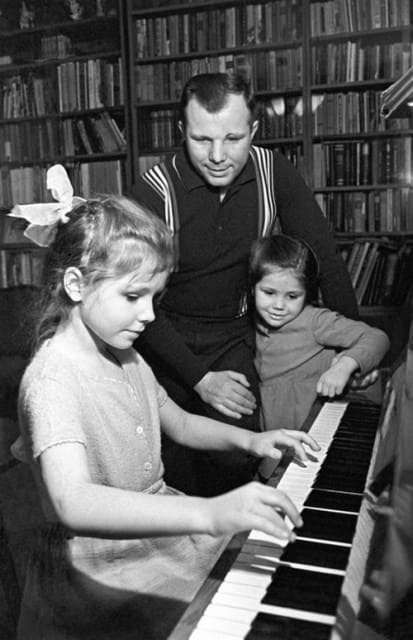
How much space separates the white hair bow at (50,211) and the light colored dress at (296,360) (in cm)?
70

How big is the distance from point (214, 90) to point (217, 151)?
115 millimetres

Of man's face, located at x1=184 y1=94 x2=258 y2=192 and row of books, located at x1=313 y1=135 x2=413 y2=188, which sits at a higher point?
row of books, located at x1=313 y1=135 x2=413 y2=188

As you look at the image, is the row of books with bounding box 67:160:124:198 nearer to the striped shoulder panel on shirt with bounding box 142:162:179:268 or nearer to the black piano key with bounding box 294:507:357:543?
the striped shoulder panel on shirt with bounding box 142:162:179:268

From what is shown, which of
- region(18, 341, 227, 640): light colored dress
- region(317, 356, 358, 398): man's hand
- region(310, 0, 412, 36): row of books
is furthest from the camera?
region(310, 0, 412, 36): row of books

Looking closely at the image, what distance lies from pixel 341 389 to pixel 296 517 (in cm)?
64

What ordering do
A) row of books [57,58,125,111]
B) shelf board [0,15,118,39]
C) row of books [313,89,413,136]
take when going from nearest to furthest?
1. shelf board [0,15,118,39]
2. row of books [313,89,413,136]
3. row of books [57,58,125,111]

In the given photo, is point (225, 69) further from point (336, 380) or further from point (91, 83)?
point (336, 380)

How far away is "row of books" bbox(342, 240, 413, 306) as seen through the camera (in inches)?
136

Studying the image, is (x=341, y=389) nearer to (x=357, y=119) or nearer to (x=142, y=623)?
(x=142, y=623)

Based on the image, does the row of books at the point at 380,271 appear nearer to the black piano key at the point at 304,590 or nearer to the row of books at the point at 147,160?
the row of books at the point at 147,160

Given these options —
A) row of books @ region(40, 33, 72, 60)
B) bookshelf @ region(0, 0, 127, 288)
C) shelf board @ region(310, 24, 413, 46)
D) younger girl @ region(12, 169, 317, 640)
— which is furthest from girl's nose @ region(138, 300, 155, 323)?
row of books @ region(40, 33, 72, 60)

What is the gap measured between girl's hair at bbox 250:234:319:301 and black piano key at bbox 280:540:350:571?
93 cm

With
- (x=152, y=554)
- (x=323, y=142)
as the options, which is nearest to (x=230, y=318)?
(x=152, y=554)

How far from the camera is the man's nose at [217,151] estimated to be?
4.69 feet
